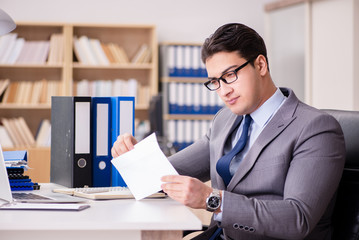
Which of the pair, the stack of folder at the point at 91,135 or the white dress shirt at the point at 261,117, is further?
the stack of folder at the point at 91,135

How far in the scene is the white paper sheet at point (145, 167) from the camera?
4.70ft

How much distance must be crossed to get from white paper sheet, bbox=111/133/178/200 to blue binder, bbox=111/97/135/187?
1.00 feet

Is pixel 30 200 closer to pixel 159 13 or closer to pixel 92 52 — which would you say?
pixel 92 52

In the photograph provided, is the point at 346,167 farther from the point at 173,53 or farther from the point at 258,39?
the point at 173,53

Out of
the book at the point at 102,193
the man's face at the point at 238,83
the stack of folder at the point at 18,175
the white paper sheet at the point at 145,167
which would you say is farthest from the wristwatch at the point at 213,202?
the stack of folder at the point at 18,175

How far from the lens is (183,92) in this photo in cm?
560

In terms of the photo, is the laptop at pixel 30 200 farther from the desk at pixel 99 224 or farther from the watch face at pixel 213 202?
the watch face at pixel 213 202

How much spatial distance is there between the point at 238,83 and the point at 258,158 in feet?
0.82

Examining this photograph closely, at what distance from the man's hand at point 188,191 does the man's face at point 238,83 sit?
388mm

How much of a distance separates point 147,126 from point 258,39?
157 inches

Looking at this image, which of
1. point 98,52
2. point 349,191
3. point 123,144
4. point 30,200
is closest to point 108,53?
point 98,52

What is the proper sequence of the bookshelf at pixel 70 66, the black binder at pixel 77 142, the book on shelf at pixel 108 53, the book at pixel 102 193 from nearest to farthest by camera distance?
the book at pixel 102 193 < the black binder at pixel 77 142 < the bookshelf at pixel 70 66 < the book on shelf at pixel 108 53

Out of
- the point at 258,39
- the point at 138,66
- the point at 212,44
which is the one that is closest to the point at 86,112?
the point at 212,44

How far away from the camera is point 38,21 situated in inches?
222
